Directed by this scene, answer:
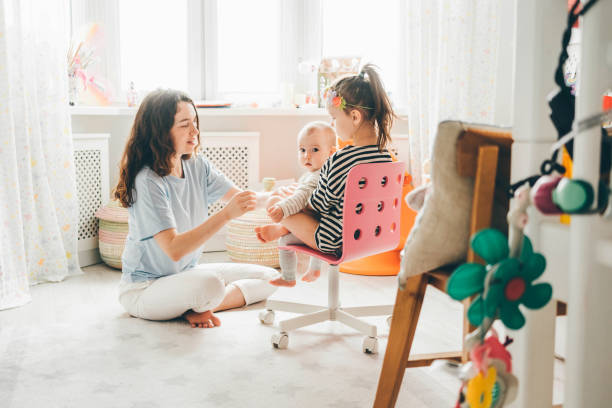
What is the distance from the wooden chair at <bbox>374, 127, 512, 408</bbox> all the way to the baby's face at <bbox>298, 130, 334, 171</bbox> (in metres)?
0.93

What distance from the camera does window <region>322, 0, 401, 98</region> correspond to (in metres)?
3.72

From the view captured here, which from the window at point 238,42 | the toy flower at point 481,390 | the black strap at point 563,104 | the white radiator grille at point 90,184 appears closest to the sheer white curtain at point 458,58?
the window at point 238,42

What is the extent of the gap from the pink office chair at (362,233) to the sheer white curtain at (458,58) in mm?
1106

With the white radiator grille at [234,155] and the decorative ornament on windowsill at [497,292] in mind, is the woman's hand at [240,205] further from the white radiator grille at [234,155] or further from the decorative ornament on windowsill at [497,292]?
the white radiator grille at [234,155]

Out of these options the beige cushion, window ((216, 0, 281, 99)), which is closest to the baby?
the beige cushion

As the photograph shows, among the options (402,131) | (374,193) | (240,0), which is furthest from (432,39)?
(374,193)

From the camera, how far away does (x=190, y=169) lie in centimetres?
226

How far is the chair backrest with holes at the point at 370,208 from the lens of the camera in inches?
71.3

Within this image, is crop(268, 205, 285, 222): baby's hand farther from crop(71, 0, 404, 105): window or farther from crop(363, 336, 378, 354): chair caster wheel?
crop(71, 0, 404, 105): window

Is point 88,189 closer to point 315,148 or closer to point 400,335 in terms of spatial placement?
point 315,148

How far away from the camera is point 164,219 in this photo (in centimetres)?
201

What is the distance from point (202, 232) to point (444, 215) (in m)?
1.09

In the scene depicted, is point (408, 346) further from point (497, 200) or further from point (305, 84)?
point (305, 84)

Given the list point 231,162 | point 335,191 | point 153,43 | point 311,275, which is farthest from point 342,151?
point 153,43
